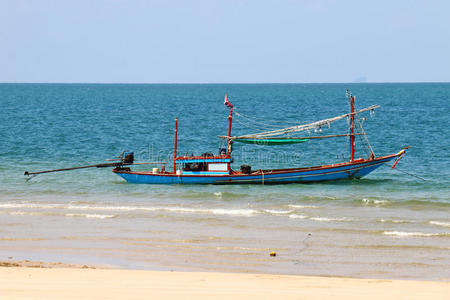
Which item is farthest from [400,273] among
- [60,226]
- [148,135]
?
[148,135]

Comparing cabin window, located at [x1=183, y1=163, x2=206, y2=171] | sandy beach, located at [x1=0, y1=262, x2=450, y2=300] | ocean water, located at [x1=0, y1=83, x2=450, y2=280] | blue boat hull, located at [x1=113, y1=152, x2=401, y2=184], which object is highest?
cabin window, located at [x1=183, y1=163, x2=206, y2=171]

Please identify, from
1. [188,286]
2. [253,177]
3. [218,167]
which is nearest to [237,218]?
[253,177]

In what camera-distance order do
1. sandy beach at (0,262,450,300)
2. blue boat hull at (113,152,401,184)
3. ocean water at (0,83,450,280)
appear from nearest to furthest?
sandy beach at (0,262,450,300), ocean water at (0,83,450,280), blue boat hull at (113,152,401,184)

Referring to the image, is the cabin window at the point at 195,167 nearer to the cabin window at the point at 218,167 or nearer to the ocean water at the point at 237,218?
the cabin window at the point at 218,167

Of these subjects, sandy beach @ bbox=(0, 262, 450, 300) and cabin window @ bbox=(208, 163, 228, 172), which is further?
cabin window @ bbox=(208, 163, 228, 172)

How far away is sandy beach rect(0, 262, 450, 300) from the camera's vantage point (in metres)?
16.6

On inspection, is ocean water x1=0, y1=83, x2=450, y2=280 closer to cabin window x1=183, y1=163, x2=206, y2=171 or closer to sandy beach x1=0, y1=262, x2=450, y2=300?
cabin window x1=183, y1=163, x2=206, y2=171

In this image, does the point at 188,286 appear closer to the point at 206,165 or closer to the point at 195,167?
the point at 195,167

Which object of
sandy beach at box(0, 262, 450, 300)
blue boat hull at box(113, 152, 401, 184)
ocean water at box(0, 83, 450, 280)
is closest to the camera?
sandy beach at box(0, 262, 450, 300)

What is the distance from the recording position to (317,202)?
34.1 meters

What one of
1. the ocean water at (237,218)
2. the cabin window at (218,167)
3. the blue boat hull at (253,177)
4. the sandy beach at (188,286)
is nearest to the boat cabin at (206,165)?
the cabin window at (218,167)

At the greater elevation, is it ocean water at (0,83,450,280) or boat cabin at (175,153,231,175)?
boat cabin at (175,153,231,175)

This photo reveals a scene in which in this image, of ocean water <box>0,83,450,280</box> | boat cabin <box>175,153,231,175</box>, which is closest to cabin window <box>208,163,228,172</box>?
boat cabin <box>175,153,231,175</box>

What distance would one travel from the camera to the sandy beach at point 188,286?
16609 millimetres
